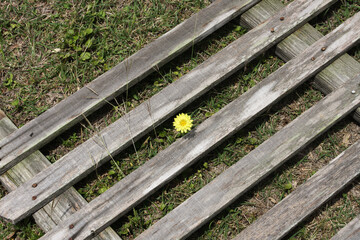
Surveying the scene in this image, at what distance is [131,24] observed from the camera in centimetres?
320

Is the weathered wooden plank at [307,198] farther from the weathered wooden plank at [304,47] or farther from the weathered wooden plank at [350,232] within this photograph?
the weathered wooden plank at [304,47]

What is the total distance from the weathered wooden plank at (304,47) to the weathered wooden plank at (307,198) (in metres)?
0.34

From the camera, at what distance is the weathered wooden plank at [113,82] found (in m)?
2.68

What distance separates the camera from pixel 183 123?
2.72 metres

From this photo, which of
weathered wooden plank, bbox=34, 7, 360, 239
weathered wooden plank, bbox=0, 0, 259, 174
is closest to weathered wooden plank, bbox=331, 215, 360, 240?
weathered wooden plank, bbox=34, 7, 360, 239

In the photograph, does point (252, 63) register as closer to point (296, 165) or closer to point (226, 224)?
point (296, 165)

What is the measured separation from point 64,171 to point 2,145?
38 cm

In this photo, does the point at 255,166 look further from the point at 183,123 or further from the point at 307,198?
the point at 183,123

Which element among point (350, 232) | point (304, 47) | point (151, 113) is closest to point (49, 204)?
point (151, 113)

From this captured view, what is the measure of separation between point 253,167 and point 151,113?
→ 631 mm

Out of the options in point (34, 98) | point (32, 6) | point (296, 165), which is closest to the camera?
point (296, 165)

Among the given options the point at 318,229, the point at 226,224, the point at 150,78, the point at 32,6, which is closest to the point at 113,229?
the point at 226,224

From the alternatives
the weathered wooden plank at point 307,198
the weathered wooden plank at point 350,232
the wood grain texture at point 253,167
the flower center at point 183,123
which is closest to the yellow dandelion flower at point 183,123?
the flower center at point 183,123

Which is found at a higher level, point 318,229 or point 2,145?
point 2,145
